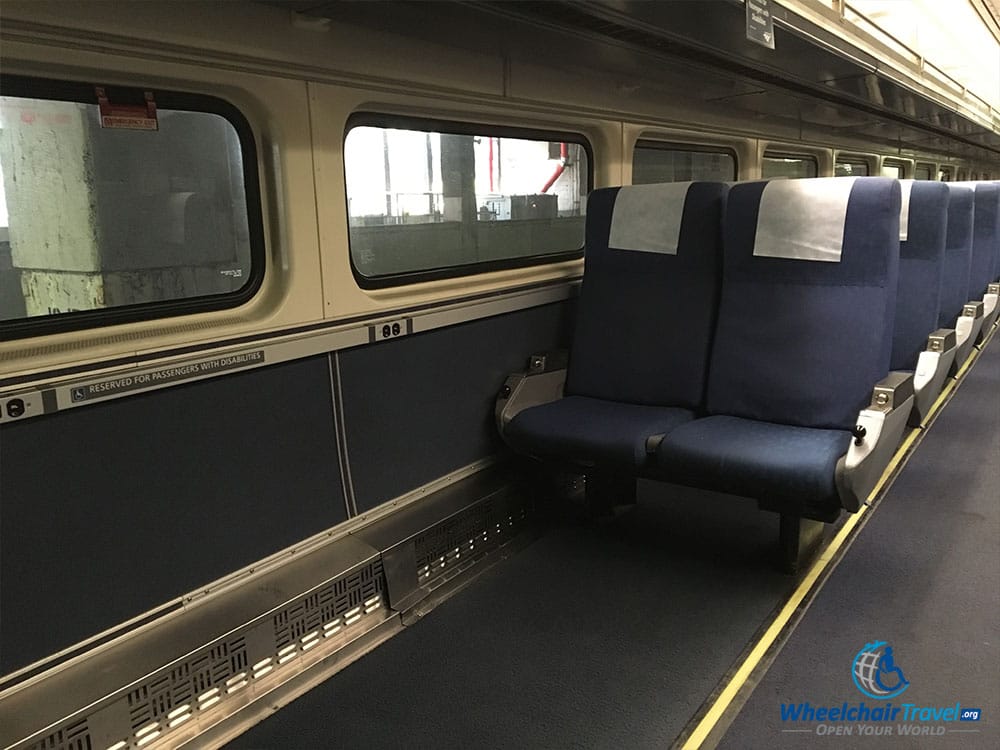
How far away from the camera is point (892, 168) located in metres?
8.95

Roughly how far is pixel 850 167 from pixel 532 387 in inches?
229

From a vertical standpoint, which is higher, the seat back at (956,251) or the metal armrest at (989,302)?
the seat back at (956,251)

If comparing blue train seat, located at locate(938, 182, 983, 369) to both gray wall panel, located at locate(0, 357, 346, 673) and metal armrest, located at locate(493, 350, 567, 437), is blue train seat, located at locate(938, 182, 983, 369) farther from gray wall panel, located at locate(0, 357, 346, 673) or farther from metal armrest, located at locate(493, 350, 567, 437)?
gray wall panel, located at locate(0, 357, 346, 673)

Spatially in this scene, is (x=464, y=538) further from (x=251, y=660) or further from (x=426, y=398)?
(x=251, y=660)

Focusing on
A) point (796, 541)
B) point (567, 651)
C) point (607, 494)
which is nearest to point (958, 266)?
point (796, 541)

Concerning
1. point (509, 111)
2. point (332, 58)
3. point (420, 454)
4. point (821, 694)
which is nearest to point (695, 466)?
point (821, 694)

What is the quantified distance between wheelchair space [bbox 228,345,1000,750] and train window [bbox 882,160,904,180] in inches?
240

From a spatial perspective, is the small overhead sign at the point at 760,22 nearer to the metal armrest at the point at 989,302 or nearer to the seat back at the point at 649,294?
the seat back at the point at 649,294

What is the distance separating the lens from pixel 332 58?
240 centimetres

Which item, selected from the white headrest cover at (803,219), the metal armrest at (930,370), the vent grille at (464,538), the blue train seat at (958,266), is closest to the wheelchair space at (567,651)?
the vent grille at (464,538)

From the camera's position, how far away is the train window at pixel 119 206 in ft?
6.25

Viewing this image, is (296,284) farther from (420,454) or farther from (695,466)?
(695,466)

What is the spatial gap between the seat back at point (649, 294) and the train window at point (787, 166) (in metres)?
2.40

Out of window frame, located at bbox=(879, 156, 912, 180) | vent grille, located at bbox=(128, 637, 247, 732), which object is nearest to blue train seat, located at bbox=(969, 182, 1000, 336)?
window frame, located at bbox=(879, 156, 912, 180)
